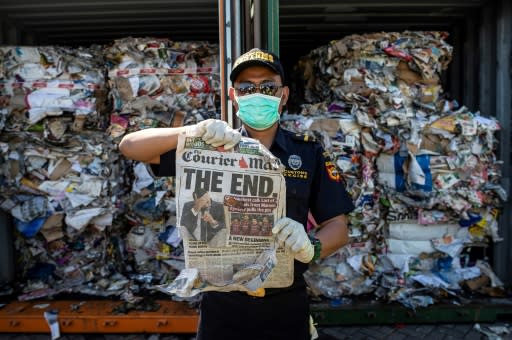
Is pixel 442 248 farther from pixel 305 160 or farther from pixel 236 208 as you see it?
pixel 236 208

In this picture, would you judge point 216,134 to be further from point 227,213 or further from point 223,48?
point 223,48

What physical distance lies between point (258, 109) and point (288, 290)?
84cm

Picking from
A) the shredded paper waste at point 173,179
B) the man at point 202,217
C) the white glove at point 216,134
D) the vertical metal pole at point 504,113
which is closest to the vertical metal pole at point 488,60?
the vertical metal pole at point 504,113

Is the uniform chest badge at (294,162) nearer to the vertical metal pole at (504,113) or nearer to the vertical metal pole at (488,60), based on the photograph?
the vertical metal pole at (504,113)

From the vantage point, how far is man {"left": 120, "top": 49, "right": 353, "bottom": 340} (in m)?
1.56

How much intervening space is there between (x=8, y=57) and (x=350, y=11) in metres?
3.67

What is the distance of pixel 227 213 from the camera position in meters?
1.38

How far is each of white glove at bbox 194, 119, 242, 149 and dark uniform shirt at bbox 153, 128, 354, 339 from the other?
0.21m

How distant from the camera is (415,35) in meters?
3.64

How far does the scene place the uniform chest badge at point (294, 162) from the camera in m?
1.65

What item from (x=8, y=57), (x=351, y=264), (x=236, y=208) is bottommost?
(x=351, y=264)

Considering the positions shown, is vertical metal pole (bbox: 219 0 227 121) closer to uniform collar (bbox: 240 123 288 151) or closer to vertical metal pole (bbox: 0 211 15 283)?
uniform collar (bbox: 240 123 288 151)

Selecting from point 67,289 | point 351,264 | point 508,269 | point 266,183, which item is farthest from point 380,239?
point 67,289

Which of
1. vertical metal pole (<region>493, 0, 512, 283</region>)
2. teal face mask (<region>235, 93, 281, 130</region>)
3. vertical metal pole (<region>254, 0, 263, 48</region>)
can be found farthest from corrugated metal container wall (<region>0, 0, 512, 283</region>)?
teal face mask (<region>235, 93, 281, 130</region>)
